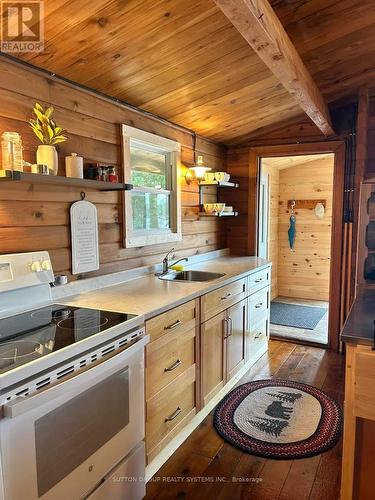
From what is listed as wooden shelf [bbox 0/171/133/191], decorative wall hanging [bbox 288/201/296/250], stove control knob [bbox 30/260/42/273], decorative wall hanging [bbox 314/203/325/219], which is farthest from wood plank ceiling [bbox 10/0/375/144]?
decorative wall hanging [bbox 288/201/296/250]

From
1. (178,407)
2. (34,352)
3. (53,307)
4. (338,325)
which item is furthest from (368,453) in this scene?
(338,325)

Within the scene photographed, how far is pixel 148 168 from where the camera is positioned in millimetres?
2977

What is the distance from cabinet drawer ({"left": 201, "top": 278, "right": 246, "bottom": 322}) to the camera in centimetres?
243

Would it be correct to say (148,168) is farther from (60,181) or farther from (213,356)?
(213,356)

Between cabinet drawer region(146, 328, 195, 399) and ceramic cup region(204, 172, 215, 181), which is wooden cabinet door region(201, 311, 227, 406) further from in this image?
ceramic cup region(204, 172, 215, 181)

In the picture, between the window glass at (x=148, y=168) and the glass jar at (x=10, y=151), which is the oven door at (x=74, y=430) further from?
the window glass at (x=148, y=168)

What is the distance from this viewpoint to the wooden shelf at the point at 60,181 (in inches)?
62.3

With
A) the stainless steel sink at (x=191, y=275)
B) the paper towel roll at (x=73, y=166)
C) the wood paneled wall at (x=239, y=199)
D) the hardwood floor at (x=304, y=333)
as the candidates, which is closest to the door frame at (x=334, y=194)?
the wood paneled wall at (x=239, y=199)

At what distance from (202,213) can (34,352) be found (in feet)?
8.19

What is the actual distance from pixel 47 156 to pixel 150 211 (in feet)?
3.99

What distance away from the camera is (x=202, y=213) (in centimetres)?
359

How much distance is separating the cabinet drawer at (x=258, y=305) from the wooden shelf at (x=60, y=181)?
1.62 meters

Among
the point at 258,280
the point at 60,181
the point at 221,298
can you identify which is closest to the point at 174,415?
the point at 221,298

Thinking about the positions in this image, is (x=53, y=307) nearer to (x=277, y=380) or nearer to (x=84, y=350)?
(x=84, y=350)
